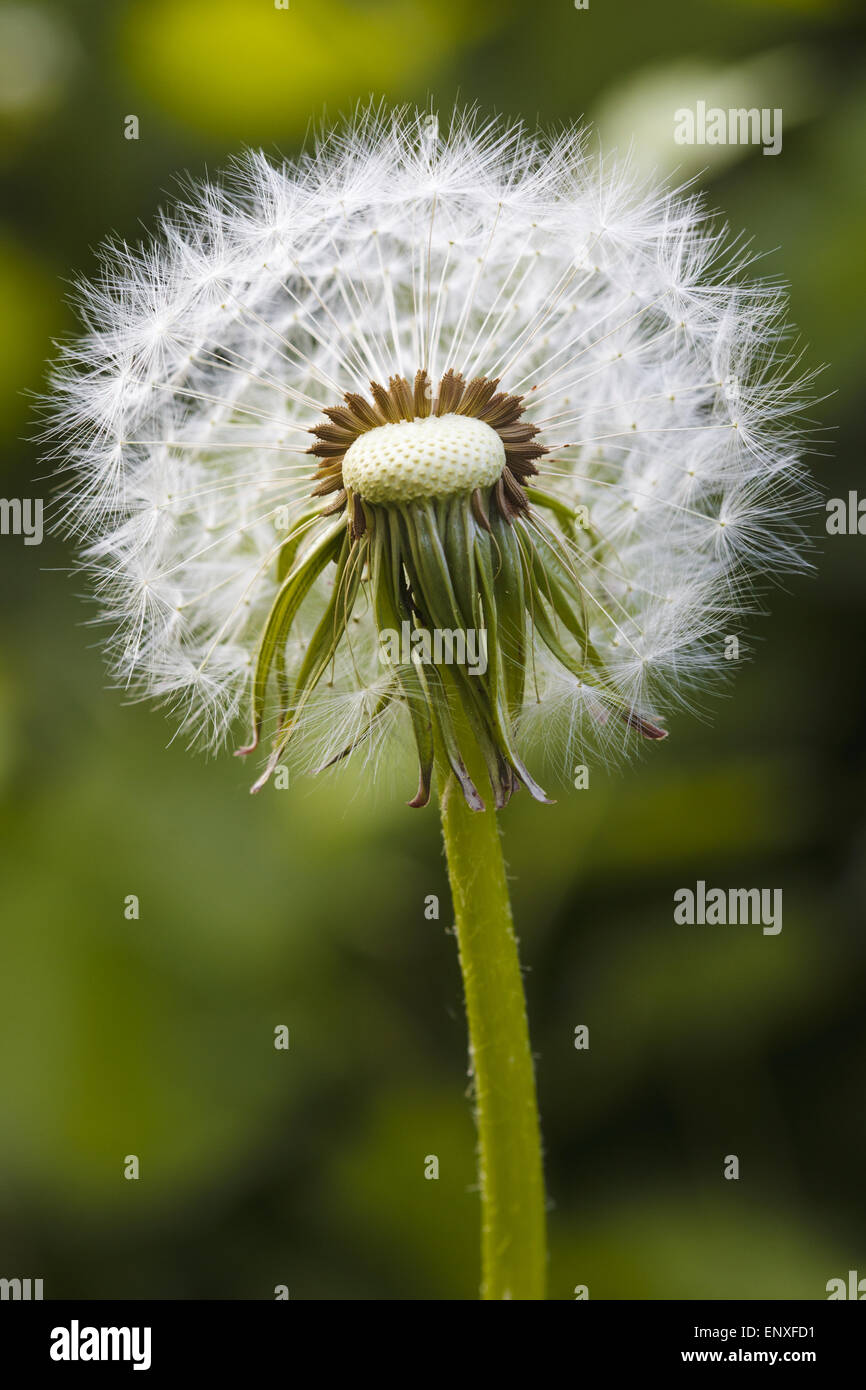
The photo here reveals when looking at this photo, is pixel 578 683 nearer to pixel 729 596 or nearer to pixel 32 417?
pixel 729 596

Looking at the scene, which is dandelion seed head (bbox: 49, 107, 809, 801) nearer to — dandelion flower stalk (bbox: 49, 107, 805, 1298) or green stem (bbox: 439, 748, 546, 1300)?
dandelion flower stalk (bbox: 49, 107, 805, 1298)

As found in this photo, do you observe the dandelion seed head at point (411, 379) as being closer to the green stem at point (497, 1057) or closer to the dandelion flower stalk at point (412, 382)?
the dandelion flower stalk at point (412, 382)

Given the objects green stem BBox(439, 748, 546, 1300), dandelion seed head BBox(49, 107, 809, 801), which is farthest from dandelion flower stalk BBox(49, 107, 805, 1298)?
green stem BBox(439, 748, 546, 1300)

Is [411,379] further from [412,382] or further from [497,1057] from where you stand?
[497,1057]

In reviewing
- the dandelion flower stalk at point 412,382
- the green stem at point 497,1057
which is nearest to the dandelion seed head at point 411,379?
the dandelion flower stalk at point 412,382

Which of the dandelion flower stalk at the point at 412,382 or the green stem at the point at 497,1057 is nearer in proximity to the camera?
the green stem at the point at 497,1057

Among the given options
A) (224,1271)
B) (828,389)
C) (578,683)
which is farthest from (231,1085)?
(828,389)

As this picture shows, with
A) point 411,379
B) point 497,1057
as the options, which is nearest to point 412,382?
point 411,379

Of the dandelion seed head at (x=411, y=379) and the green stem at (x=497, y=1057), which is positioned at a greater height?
the dandelion seed head at (x=411, y=379)

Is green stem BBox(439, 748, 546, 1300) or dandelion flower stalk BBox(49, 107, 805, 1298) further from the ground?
dandelion flower stalk BBox(49, 107, 805, 1298)
